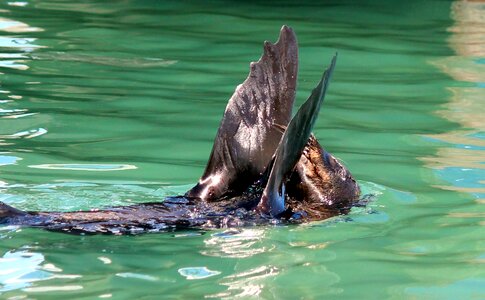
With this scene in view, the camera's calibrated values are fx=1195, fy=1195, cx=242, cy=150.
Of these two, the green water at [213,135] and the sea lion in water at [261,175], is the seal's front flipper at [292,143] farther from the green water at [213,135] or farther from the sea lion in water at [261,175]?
the green water at [213,135]

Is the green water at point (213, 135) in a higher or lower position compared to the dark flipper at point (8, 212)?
lower

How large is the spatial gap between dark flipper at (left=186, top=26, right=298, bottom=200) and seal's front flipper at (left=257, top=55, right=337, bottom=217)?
0.28 m

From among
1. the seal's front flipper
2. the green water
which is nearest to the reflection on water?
the green water

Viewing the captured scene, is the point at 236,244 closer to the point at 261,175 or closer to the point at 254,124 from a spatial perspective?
the point at 261,175

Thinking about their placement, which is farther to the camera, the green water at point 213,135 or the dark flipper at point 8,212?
the dark flipper at point 8,212

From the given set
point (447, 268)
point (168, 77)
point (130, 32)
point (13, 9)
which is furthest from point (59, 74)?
point (447, 268)

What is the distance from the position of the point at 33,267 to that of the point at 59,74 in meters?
4.04

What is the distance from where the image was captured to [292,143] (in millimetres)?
4762

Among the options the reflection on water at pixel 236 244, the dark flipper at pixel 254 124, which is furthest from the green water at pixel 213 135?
the dark flipper at pixel 254 124

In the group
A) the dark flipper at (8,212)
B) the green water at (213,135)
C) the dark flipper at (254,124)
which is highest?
the dark flipper at (254,124)

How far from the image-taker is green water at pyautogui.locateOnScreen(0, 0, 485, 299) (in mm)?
4445

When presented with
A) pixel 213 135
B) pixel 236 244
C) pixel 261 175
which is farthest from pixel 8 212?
pixel 213 135

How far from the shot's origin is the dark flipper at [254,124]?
5168 mm

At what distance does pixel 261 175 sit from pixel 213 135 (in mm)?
1636
